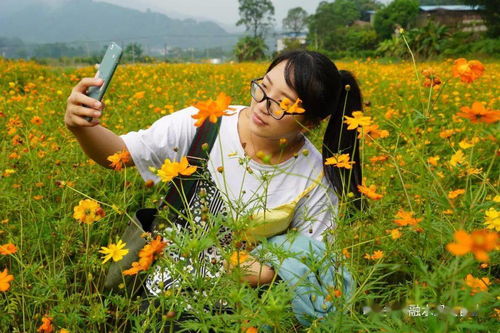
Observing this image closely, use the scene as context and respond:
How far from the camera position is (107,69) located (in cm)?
107

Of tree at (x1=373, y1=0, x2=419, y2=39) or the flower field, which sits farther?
tree at (x1=373, y1=0, x2=419, y2=39)

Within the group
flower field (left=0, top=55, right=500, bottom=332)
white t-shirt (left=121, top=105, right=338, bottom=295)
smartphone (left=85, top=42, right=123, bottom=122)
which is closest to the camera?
flower field (left=0, top=55, right=500, bottom=332)

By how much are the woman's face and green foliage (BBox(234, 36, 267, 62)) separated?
21.5m

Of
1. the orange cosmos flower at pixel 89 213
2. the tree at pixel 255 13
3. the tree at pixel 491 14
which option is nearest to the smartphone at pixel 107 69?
the orange cosmos flower at pixel 89 213

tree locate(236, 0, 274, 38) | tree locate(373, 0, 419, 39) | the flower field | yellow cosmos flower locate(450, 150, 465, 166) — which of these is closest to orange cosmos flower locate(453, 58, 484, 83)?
the flower field

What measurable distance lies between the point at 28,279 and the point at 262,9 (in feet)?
221

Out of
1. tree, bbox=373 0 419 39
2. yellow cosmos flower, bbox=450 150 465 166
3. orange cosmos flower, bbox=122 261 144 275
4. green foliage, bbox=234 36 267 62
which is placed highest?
tree, bbox=373 0 419 39

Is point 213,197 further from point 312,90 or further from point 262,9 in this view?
point 262,9

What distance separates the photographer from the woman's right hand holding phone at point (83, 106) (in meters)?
1.06

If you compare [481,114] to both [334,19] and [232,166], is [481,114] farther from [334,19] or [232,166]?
[334,19]

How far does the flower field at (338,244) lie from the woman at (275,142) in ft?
0.37

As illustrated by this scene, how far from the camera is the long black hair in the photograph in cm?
129

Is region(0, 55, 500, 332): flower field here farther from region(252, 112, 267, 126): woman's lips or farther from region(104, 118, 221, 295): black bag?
region(252, 112, 267, 126): woman's lips

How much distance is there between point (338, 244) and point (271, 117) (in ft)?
1.62
